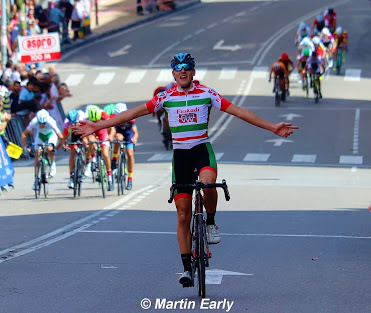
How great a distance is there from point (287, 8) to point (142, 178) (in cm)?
4144

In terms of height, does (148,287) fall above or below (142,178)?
above

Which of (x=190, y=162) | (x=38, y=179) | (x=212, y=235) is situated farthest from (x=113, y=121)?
(x=38, y=179)

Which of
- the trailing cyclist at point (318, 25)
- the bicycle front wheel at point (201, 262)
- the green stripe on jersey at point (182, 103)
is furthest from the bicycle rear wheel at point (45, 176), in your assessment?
the trailing cyclist at point (318, 25)

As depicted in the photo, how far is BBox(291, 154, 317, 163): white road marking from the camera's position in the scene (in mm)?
28644

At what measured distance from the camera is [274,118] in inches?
1382

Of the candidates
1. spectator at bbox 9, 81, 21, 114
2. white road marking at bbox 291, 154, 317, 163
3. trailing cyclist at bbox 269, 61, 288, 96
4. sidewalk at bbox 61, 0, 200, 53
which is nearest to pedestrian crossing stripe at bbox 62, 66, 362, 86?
sidewalk at bbox 61, 0, 200, 53

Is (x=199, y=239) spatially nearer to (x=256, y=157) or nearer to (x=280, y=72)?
(x=256, y=157)

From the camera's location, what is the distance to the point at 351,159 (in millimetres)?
28844

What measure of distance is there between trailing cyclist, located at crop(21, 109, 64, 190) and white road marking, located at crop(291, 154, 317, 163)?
9415 mm

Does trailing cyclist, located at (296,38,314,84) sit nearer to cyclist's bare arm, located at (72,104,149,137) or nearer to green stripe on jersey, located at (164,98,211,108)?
green stripe on jersey, located at (164,98,211,108)

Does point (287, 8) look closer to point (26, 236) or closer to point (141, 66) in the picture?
point (141, 66)

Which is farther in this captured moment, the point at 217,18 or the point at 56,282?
the point at 217,18

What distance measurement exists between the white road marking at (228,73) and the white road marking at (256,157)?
1504 cm

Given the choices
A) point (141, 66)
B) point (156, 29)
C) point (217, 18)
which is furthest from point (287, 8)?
point (141, 66)
